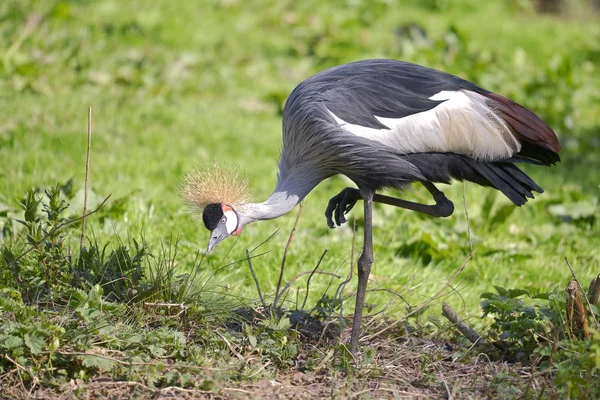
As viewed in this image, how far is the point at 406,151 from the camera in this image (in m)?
3.34

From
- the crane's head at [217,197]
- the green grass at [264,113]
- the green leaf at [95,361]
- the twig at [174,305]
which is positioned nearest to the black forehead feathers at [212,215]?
the crane's head at [217,197]

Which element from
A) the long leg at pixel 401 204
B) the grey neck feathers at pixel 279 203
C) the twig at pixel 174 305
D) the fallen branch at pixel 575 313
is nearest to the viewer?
the fallen branch at pixel 575 313

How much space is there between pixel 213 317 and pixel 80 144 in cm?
272

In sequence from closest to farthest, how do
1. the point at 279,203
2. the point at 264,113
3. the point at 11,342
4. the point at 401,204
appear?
the point at 11,342 → the point at 279,203 → the point at 401,204 → the point at 264,113

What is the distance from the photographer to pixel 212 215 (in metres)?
3.20

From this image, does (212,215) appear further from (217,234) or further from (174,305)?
(174,305)

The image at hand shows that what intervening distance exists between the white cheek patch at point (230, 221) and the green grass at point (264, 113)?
0.26 meters

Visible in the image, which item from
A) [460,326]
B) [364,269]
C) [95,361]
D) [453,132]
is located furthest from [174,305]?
[453,132]

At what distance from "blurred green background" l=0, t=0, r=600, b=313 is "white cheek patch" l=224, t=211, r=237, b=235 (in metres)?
0.51

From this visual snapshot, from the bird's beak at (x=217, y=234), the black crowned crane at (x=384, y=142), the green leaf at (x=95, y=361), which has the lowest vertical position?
the green leaf at (x=95, y=361)

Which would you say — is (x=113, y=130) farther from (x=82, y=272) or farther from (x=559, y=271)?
(x=559, y=271)

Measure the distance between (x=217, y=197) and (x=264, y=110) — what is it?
12.6 ft

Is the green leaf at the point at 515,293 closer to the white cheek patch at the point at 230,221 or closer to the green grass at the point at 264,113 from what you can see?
the green grass at the point at 264,113

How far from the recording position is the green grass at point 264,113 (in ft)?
14.7
